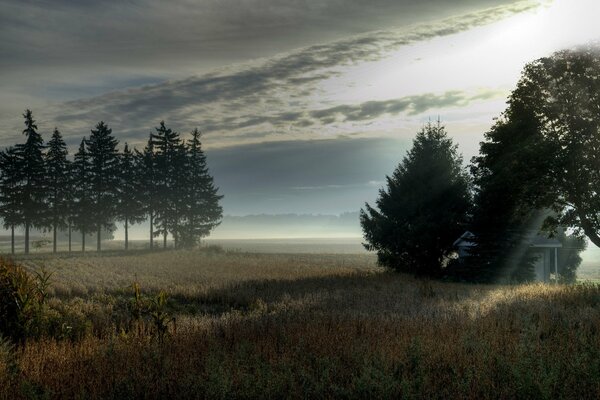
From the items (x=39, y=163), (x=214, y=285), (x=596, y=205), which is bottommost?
(x=214, y=285)

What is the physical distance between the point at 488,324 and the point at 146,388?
8249mm

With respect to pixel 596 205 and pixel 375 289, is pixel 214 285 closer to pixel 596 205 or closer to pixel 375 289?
pixel 375 289

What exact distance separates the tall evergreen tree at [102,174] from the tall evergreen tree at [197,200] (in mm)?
9181

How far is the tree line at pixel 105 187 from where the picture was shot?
199ft

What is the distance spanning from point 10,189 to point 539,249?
56.5m

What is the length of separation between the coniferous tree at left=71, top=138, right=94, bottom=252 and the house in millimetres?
48382

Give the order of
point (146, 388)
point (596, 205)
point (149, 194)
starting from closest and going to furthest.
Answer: point (146, 388) → point (596, 205) → point (149, 194)

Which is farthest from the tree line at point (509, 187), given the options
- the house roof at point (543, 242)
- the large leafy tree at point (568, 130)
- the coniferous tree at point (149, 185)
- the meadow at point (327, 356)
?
the coniferous tree at point (149, 185)

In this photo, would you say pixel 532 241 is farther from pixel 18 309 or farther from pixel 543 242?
pixel 18 309

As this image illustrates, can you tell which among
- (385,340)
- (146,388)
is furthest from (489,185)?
(146,388)

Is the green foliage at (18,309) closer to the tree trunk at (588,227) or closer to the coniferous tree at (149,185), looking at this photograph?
the tree trunk at (588,227)

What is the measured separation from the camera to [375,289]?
74.7ft

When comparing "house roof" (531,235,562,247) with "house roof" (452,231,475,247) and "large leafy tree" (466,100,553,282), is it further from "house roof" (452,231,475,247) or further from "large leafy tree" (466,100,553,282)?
"house roof" (452,231,475,247)

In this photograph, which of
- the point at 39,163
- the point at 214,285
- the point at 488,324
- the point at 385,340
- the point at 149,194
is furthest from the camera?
the point at 149,194
